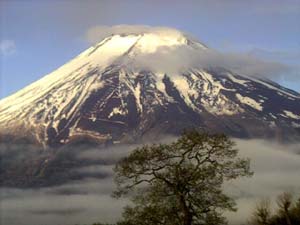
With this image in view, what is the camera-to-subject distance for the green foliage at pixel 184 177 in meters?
24.5

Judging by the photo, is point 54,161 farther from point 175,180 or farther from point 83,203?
point 175,180

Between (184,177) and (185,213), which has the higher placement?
(184,177)

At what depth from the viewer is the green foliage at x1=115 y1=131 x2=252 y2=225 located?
80.3ft

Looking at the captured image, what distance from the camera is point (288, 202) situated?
3869 centimetres

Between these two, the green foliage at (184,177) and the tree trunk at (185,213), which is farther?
the green foliage at (184,177)

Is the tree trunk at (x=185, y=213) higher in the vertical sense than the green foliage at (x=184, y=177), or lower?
lower

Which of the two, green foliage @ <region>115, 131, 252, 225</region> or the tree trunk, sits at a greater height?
green foliage @ <region>115, 131, 252, 225</region>

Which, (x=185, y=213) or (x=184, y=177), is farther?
(x=184, y=177)

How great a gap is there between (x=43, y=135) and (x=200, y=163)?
177815 mm

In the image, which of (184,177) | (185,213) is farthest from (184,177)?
(185,213)

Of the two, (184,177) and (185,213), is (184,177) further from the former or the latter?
(185,213)

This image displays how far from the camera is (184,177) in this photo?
24.5 m

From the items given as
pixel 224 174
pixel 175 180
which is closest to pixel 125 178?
pixel 175 180

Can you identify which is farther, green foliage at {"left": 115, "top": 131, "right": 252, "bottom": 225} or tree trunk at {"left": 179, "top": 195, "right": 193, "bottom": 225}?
green foliage at {"left": 115, "top": 131, "right": 252, "bottom": 225}
